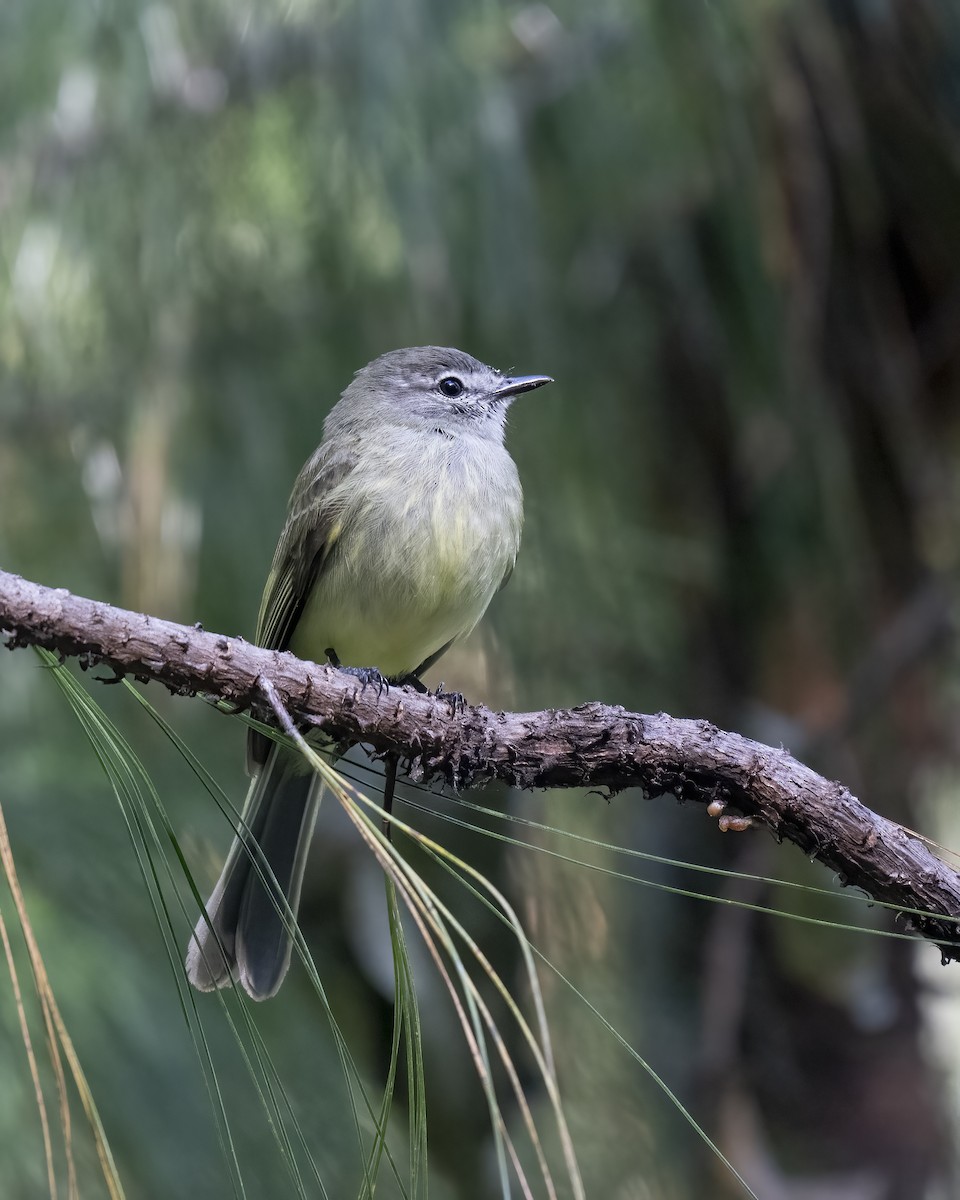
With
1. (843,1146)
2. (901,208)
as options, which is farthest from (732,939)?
(901,208)

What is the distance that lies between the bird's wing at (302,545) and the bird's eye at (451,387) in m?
0.48

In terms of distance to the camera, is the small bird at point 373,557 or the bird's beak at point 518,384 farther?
the bird's beak at point 518,384

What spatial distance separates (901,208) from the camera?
3584 mm

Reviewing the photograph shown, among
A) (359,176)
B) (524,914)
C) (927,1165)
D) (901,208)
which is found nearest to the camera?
(359,176)

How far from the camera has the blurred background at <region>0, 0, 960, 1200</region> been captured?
271cm

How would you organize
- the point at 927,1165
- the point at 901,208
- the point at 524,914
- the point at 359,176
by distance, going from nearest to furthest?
the point at 359,176 → the point at 524,914 → the point at 927,1165 → the point at 901,208

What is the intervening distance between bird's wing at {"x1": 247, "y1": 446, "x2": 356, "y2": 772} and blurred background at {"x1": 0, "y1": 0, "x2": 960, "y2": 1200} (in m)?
0.21

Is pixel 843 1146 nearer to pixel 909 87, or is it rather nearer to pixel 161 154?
pixel 909 87

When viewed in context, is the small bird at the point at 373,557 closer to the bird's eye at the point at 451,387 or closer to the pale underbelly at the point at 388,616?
the pale underbelly at the point at 388,616

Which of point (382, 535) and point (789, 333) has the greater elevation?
point (789, 333)

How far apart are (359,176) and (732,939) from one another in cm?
222

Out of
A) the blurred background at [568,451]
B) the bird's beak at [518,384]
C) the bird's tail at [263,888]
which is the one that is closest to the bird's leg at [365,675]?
the bird's tail at [263,888]

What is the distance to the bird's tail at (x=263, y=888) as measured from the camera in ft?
8.24

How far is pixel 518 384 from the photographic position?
3.11 m
